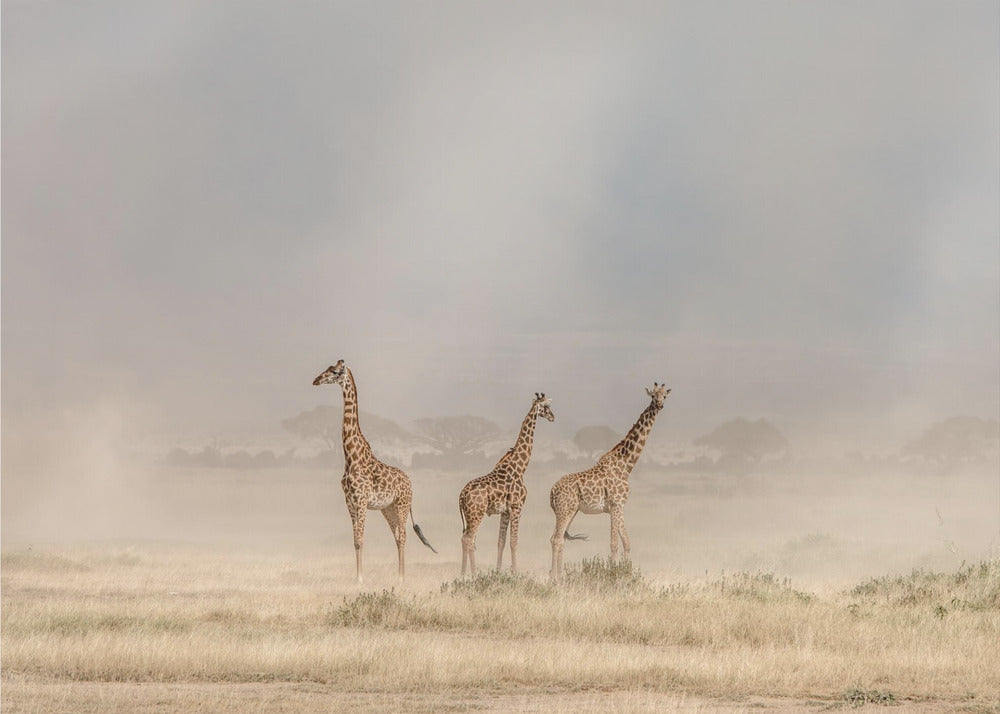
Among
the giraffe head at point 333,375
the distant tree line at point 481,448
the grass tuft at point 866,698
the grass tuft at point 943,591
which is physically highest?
the distant tree line at point 481,448

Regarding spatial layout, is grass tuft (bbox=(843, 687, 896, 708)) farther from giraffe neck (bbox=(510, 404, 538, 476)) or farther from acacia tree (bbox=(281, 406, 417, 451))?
acacia tree (bbox=(281, 406, 417, 451))

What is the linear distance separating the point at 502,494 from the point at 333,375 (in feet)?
14.0

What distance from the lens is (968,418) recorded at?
9844 centimetres

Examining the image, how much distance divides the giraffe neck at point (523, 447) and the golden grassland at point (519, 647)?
3.36 meters

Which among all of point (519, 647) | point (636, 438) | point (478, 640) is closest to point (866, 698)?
point (519, 647)

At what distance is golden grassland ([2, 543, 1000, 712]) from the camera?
647 inches

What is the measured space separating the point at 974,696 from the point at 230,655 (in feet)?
30.4

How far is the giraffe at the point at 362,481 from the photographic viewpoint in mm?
29141

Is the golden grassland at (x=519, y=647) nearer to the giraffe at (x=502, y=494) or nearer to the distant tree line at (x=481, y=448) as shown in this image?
the giraffe at (x=502, y=494)

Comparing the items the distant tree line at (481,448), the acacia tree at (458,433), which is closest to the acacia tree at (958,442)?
the distant tree line at (481,448)

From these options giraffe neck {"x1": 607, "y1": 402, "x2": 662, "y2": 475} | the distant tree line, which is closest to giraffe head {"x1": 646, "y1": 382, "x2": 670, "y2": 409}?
giraffe neck {"x1": 607, "y1": 402, "x2": 662, "y2": 475}

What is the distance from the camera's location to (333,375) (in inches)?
1149

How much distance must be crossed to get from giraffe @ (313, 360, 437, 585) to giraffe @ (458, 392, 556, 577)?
1.15m

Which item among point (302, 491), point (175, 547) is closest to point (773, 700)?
point (175, 547)
